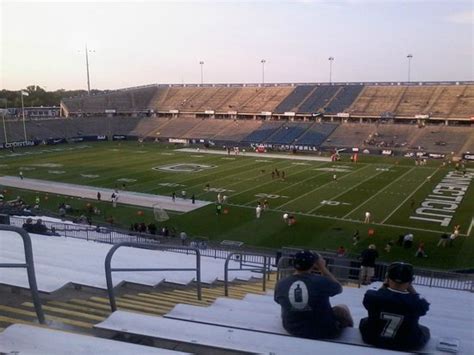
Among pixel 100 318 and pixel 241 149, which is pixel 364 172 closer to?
pixel 241 149

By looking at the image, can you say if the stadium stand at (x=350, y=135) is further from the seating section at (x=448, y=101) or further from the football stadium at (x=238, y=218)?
the seating section at (x=448, y=101)

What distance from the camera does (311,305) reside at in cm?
403

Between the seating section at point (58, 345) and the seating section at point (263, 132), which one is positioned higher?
the seating section at point (58, 345)

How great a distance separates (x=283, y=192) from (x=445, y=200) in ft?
33.9

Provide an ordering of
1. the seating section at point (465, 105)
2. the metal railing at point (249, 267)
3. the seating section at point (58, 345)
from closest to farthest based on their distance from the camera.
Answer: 1. the seating section at point (58, 345)
2. the metal railing at point (249, 267)
3. the seating section at point (465, 105)

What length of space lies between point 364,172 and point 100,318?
3880cm

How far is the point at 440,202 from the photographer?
2992 centimetres

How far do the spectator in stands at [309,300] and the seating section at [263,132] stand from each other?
57384mm

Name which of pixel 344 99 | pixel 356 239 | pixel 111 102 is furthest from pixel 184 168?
pixel 111 102

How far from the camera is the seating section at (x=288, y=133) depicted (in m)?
60.1

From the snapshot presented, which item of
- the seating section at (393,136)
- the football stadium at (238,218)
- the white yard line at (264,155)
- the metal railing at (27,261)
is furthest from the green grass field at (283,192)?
the metal railing at (27,261)

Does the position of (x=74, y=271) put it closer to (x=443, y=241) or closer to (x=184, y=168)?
(x=443, y=241)

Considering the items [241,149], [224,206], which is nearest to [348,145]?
[241,149]

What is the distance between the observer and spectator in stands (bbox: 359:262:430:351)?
379cm
